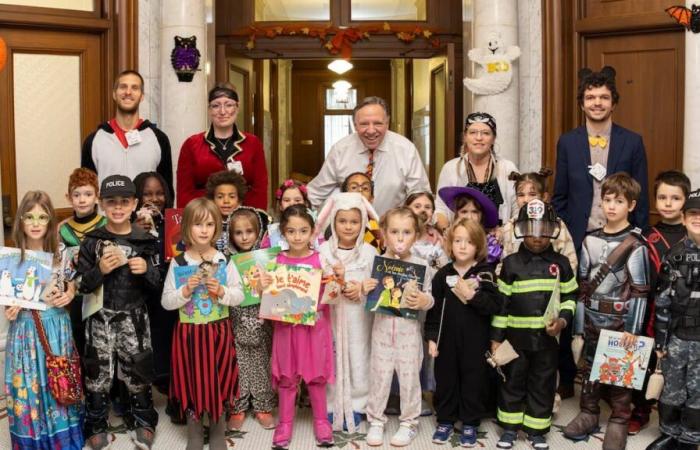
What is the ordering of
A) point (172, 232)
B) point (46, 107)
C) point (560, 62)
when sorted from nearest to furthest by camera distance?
point (172, 232) < point (46, 107) < point (560, 62)

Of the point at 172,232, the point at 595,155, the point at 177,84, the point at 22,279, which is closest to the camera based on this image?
the point at 22,279

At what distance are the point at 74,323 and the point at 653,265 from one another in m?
3.23

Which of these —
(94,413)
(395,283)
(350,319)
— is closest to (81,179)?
(94,413)

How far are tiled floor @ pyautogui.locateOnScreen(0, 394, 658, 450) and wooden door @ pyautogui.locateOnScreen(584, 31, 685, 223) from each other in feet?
7.93

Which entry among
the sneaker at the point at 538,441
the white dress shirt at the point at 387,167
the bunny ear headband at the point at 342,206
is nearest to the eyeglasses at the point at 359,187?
the bunny ear headband at the point at 342,206

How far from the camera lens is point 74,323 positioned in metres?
4.42

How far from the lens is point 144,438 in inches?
162

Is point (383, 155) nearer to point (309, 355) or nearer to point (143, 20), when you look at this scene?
point (309, 355)

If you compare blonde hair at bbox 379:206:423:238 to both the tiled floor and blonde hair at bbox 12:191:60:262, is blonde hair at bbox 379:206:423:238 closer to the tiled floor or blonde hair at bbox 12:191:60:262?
the tiled floor

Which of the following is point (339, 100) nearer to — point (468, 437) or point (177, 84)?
point (177, 84)

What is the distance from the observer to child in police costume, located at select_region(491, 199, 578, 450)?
13.5 feet

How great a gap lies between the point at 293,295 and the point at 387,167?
4.68ft

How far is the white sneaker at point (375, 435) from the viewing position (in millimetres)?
4176

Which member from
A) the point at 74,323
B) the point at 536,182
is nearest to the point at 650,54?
the point at 536,182
